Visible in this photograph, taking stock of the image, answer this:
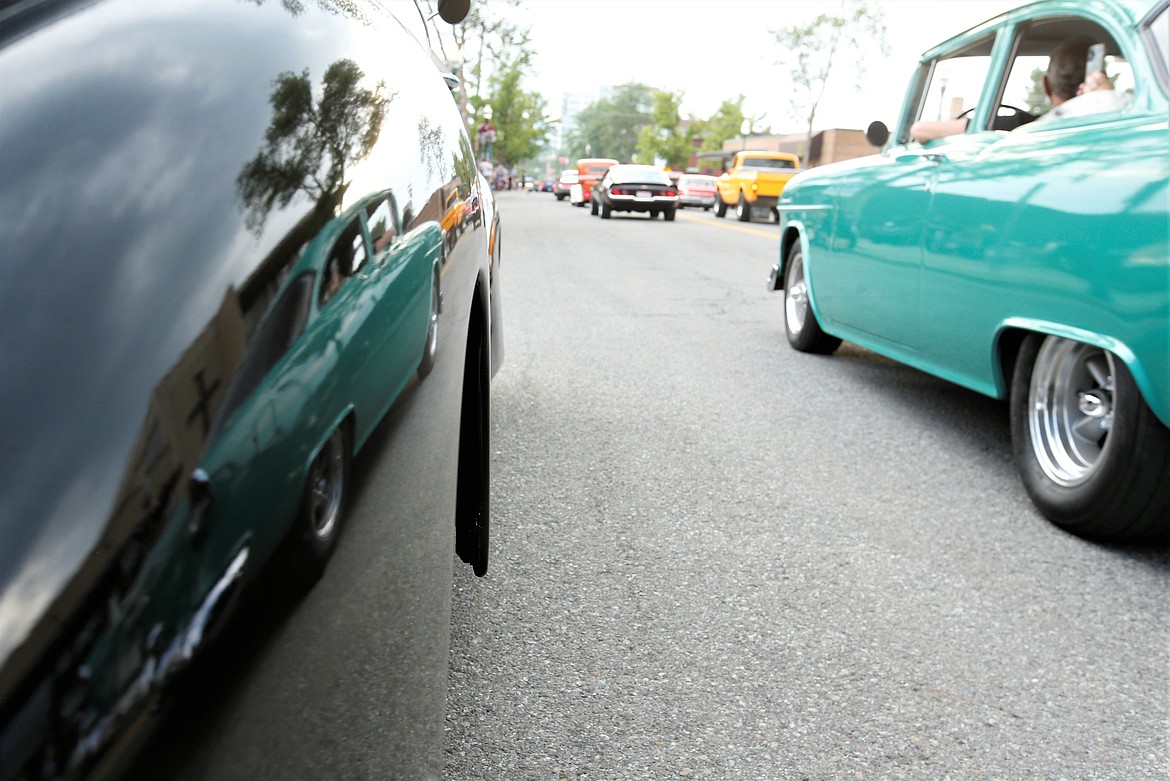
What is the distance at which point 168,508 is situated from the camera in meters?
0.75

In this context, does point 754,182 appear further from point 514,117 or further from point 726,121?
point 726,121

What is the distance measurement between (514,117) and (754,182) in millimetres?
51085

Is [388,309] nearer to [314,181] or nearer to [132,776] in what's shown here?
[314,181]

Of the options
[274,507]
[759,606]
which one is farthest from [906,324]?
[274,507]

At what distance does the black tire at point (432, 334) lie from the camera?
4.15 ft

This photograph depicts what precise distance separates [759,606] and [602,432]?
1.72m

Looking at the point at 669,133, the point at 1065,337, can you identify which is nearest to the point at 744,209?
the point at 1065,337

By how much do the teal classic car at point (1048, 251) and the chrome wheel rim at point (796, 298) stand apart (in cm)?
120

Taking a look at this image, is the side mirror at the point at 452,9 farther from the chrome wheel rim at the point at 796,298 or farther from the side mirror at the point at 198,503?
the chrome wheel rim at the point at 796,298

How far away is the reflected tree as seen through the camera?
0.95 metres

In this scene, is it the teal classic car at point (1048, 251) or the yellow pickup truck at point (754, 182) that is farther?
the yellow pickup truck at point (754, 182)

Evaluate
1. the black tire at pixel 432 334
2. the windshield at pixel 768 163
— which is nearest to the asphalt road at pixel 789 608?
the black tire at pixel 432 334

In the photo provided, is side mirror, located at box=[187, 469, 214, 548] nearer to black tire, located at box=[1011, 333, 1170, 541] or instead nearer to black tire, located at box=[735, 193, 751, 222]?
black tire, located at box=[1011, 333, 1170, 541]

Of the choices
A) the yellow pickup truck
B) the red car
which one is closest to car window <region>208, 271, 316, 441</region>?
the yellow pickup truck
